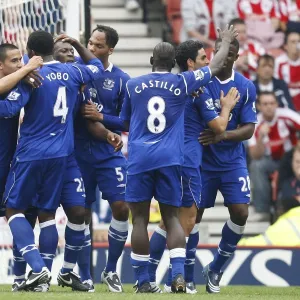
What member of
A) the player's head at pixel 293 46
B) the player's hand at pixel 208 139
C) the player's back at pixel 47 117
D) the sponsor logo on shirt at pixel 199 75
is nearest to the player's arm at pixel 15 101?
the player's back at pixel 47 117

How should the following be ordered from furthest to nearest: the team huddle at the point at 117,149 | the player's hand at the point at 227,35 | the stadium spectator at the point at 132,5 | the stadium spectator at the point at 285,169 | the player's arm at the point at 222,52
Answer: the stadium spectator at the point at 132,5 < the stadium spectator at the point at 285,169 < the player's hand at the point at 227,35 < the player's arm at the point at 222,52 < the team huddle at the point at 117,149

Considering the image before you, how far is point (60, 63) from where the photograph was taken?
10.2 meters

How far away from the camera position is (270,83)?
16.6 meters

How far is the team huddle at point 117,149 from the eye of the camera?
9977 mm

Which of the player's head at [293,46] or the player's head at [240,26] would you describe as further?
the player's head at [293,46]

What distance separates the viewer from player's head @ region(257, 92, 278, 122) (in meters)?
16.2

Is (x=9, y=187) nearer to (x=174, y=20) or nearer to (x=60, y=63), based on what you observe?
(x=60, y=63)

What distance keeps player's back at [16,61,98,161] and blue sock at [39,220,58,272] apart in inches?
24.0

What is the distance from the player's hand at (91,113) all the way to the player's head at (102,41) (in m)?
0.50

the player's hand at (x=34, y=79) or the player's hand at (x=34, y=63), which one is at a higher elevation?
the player's hand at (x=34, y=63)

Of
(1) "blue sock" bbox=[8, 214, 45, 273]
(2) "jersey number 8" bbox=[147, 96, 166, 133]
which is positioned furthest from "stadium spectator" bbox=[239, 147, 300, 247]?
(1) "blue sock" bbox=[8, 214, 45, 273]

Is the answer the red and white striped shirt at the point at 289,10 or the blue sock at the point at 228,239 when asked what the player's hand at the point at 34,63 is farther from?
the red and white striped shirt at the point at 289,10

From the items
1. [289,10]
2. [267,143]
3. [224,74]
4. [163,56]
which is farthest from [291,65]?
[163,56]

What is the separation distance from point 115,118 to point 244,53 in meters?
6.20
